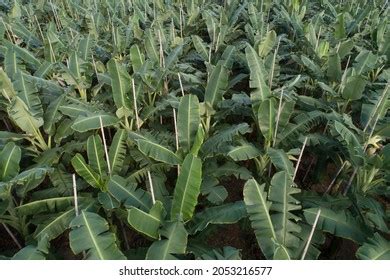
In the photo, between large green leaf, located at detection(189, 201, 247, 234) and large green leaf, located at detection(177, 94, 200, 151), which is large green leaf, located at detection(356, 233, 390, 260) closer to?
large green leaf, located at detection(189, 201, 247, 234)

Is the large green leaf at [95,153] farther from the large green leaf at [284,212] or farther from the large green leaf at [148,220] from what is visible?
the large green leaf at [284,212]

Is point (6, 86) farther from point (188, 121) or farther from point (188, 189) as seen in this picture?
point (188, 189)

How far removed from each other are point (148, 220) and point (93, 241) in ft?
1.40

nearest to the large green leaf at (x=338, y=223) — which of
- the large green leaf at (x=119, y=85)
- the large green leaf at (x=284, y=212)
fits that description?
the large green leaf at (x=284, y=212)

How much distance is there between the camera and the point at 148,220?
2.67m

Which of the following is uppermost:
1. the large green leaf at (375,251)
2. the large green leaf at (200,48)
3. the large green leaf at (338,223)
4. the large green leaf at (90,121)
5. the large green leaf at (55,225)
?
the large green leaf at (200,48)

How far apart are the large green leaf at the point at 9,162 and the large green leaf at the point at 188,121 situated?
59.3 inches

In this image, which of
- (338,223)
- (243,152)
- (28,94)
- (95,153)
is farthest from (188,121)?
(28,94)

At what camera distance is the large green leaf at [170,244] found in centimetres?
251

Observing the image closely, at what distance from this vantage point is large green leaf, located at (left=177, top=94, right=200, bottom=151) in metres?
3.45

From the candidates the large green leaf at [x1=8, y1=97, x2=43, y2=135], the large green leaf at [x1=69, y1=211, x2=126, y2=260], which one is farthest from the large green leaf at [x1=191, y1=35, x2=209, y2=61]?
the large green leaf at [x1=69, y1=211, x2=126, y2=260]

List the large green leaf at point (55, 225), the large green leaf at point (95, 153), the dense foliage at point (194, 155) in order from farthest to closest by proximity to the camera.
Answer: the large green leaf at point (95, 153) < the large green leaf at point (55, 225) < the dense foliage at point (194, 155)

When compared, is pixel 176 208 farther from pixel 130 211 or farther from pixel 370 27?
pixel 370 27

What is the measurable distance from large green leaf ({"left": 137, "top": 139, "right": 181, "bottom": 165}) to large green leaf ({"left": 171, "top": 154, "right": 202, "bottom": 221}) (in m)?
0.48
